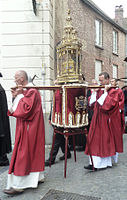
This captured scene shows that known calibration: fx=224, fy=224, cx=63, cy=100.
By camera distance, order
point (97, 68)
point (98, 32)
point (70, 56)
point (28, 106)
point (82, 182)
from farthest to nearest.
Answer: point (98, 32)
point (97, 68)
point (70, 56)
point (82, 182)
point (28, 106)

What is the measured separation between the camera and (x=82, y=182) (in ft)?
12.6

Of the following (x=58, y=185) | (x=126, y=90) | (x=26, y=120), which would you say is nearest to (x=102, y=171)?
(x=58, y=185)

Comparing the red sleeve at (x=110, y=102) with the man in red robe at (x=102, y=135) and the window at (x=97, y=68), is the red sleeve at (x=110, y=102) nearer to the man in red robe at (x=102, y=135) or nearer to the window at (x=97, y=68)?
the man in red robe at (x=102, y=135)

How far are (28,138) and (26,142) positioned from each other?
69 mm

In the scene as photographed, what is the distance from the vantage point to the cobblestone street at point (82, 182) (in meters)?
3.38

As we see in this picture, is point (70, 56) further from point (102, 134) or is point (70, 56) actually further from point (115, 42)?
point (115, 42)

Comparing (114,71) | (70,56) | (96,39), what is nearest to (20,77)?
(70,56)

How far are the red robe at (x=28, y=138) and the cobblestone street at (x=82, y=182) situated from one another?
39cm

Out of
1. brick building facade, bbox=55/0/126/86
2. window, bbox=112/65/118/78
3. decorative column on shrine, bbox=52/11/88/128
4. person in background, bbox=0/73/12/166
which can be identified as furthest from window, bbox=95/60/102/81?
decorative column on shrine, bbox=52/11/88/128

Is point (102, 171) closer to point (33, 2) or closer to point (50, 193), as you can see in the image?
point (50, 193)

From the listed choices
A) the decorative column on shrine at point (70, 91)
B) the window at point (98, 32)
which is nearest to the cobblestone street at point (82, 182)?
the decorative column on shrine at point (70, 91)

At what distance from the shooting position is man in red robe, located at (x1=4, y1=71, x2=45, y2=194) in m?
3.35

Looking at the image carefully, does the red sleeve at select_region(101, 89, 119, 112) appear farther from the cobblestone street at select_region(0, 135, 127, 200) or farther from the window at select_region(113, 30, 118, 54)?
the window at select_region(113, 30, 118, 54)

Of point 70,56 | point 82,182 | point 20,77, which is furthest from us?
point 70,56
